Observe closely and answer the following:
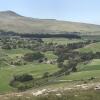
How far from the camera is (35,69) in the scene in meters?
162

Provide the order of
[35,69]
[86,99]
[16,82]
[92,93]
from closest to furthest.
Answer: [86,99], [92,93], [16,82], [35,69]

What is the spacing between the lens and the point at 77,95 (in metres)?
28.3

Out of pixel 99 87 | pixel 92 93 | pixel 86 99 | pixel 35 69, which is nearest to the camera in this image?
pixel 86 99

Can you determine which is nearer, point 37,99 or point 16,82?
point 37,99

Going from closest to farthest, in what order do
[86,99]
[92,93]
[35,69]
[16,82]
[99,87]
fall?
[86,99] < [92,93] < [99,87] < [16,82] < [35,69]

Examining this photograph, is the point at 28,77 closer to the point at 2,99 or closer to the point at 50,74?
the point at 50,74

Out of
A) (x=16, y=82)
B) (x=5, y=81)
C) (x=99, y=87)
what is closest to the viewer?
(x=99, y=87)

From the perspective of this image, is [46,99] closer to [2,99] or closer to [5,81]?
[2,99]

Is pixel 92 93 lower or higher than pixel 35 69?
higher

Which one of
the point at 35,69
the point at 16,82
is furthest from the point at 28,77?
the point at 35,69

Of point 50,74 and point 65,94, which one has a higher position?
point 65,94

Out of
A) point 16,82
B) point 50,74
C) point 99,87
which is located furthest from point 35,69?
point 99,87

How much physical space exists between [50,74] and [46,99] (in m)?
112

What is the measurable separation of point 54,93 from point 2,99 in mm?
4507
